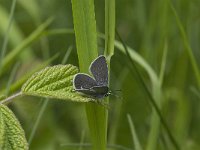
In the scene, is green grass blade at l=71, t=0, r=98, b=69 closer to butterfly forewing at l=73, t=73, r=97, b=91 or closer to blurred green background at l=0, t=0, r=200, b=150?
butterfly forewing at l=73, t=73, r=97, b=91

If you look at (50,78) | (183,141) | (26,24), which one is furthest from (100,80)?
(26,24)

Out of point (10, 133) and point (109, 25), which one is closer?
point (10, 133)

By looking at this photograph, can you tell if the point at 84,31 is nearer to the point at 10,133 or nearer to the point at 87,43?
the point at 87,43

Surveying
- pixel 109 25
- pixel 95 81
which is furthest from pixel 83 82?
pixel 109 25

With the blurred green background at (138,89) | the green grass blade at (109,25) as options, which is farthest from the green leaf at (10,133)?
the blurred green background at (138,89)

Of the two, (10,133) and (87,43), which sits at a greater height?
(87,43)

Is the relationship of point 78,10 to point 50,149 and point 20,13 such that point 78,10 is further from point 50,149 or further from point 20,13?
point 20,13

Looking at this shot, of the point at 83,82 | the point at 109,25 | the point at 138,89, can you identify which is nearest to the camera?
the point at 83,82

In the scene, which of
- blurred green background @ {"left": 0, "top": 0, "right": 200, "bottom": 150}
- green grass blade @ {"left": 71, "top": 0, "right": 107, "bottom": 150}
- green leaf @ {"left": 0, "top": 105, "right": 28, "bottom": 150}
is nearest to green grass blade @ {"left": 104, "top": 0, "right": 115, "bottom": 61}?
green grass blade @ {"left": 71, "top": 0, "right": 107, "bottom": 150}
